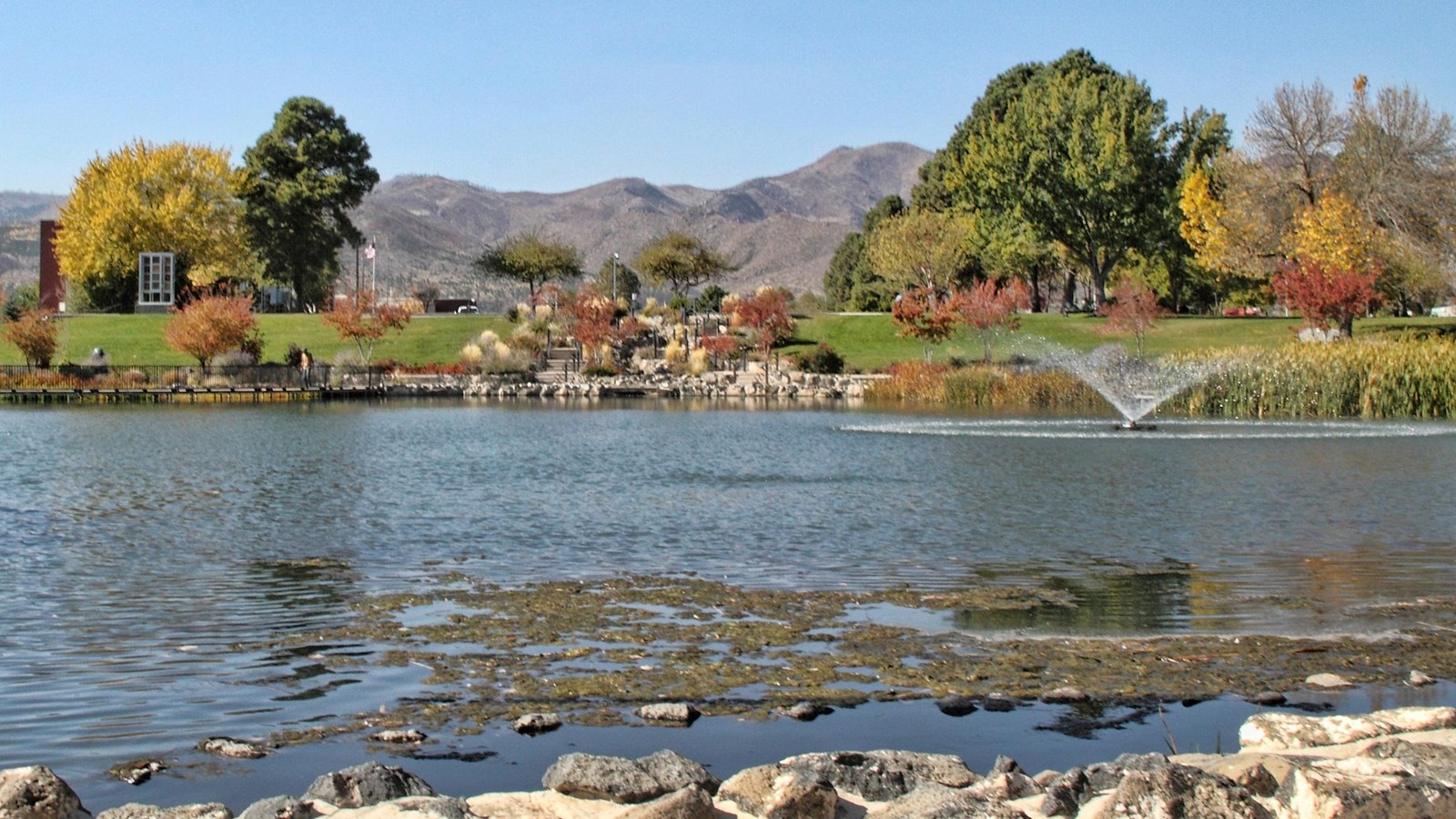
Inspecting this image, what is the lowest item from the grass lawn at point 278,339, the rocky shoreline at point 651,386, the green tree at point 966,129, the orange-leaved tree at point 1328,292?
the rocky shoreline at point 651,386

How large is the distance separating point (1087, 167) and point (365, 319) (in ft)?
112

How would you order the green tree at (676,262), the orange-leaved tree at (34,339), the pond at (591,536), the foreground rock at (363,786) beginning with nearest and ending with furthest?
the foreground rock at (363,786) → the pond at (591,536) → the orange-leaved tree at (34,339) → the green tree at (676,262)

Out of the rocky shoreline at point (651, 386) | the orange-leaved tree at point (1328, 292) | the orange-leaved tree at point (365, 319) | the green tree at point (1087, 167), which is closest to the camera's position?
the orange-leaved tree at point (1328, 292)

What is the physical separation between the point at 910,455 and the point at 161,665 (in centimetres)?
1995


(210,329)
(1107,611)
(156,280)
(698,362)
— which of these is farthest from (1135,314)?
(156,280)

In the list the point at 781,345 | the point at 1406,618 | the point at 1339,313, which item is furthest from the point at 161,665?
the point at 781,345

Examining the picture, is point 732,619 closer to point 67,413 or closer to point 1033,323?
point 67,413

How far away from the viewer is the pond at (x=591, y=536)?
9.83 metres

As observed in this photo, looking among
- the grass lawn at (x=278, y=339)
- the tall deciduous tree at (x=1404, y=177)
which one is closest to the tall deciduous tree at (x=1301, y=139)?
the tall deciduous tree at (x=1404, y=177)

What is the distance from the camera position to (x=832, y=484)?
2347 centimetres

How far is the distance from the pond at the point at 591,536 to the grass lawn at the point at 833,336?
97.6 ft

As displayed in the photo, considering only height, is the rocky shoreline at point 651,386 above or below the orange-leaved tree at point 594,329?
below

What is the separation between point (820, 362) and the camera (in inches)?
2504

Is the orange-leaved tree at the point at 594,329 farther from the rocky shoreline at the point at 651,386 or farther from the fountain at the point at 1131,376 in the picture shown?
the fountain at the point at 1131,376
